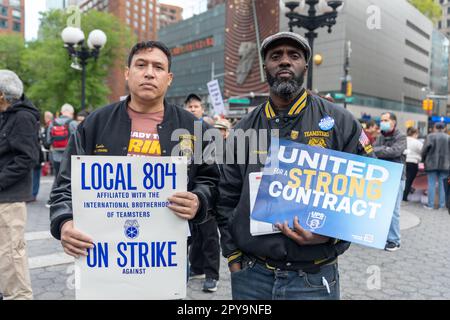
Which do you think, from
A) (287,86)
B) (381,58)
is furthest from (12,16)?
(287,86)

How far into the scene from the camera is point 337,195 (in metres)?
2.08

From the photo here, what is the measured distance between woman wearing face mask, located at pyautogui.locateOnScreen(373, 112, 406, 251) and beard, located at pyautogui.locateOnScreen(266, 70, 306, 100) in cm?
460

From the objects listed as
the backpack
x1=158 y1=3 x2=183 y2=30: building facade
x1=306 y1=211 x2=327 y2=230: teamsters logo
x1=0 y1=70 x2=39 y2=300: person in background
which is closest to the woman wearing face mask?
x1=306 y1=211 x2=327 y2=230: teamsters logo

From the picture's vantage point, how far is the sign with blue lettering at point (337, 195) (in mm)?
2049

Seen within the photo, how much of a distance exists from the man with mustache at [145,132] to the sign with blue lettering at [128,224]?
11cm

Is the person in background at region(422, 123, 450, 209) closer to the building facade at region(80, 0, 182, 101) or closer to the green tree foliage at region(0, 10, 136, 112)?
the green tree foliage at region(0, 10, 136, 112)

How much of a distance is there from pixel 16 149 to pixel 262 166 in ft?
8.02

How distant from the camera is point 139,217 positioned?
220 cm

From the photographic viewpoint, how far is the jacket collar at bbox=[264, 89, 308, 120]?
2.24m

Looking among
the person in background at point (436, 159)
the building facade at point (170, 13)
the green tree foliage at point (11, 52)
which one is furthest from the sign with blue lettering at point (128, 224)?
the building facade at point (170, 13)

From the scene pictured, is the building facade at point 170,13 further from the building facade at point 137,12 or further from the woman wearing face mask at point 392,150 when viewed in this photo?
the woman wearing face mask at point 392,150

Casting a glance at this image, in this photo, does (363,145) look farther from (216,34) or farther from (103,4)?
(103,4)

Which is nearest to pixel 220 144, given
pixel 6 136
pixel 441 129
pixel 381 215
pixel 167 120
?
pixel 167 120
